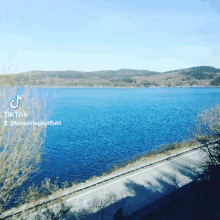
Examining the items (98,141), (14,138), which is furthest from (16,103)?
(98,141)

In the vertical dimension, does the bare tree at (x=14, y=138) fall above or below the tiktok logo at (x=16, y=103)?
below

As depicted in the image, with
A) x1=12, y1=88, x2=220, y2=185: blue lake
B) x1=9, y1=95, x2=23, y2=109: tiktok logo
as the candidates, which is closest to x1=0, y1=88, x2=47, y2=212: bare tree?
x1=9, y1=95, x2=23, y2=109: tiktok logo

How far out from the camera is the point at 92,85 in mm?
169625

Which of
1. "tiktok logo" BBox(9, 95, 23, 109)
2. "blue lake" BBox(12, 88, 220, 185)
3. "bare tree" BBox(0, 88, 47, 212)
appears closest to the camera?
"bare tree" BBox(0, 88, 47, 212)

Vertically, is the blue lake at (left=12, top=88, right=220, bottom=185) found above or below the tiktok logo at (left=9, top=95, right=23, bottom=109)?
below

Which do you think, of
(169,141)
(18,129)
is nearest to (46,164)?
(18,129)

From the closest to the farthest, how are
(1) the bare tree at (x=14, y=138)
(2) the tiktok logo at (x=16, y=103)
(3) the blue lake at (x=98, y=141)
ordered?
(1) the bare tree at (x=14, y=138) → (2) the tiktok logo at (x=16, y=103) → (3) the blue lake at (x=98, y=141)

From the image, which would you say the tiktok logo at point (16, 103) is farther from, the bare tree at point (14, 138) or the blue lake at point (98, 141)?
the blue lake at point (98, 141)

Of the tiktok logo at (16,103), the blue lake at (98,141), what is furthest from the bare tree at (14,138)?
the blue lake at (98,141)

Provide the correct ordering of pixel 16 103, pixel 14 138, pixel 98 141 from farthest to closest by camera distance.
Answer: pixel 98 141 < pixel 16 103 < pixel 14 138

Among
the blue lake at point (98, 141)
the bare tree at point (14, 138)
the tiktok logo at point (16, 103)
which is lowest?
the blue lake at point (98, 141)

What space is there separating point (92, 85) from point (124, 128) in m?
140

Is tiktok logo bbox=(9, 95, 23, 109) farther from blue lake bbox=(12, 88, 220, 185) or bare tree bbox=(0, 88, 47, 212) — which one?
blue lake bbox=(12, 88, 220, 185)

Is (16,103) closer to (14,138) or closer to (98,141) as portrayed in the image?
(14,138)
